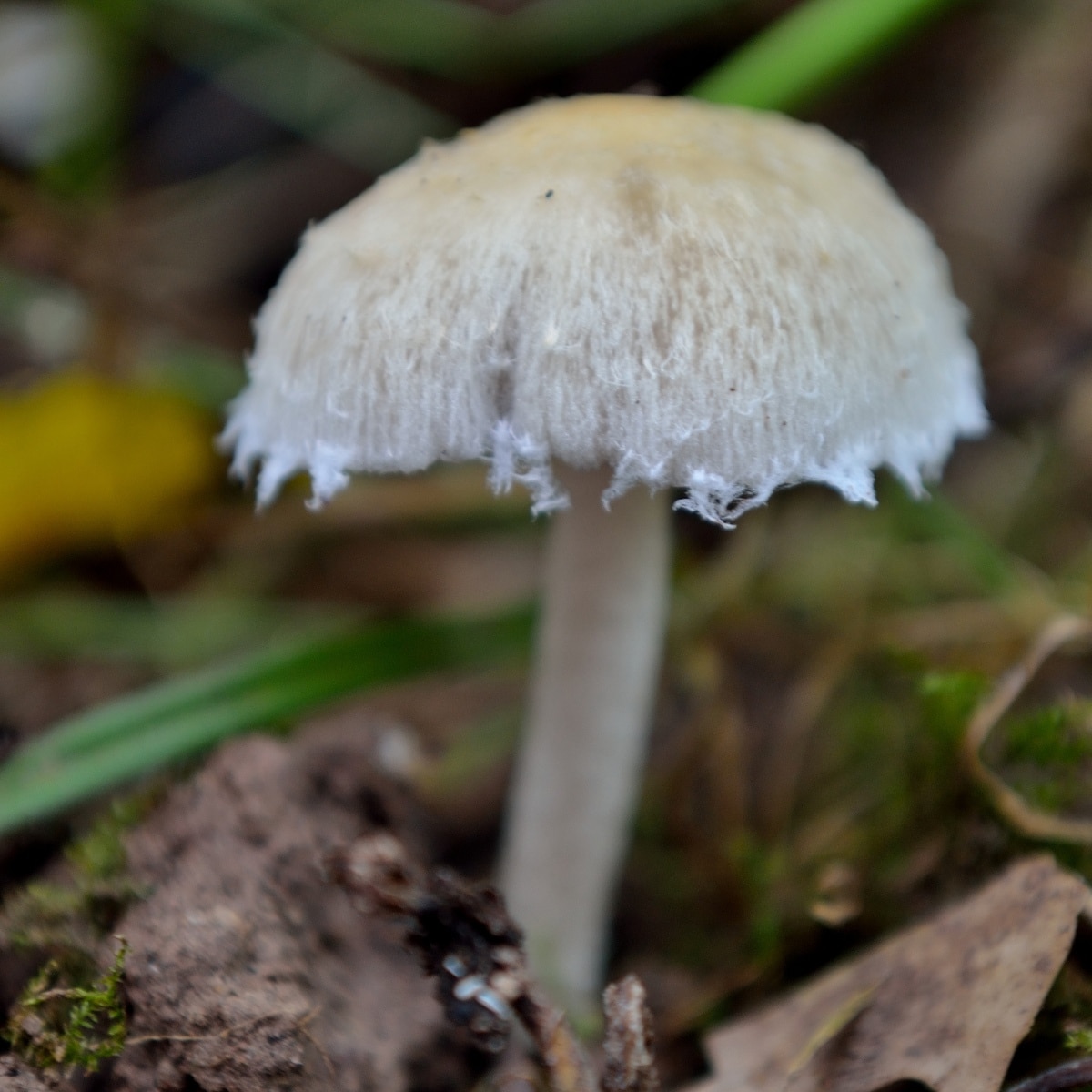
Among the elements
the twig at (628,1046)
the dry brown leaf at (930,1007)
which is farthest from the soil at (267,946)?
the dry brown leaf at (930,1007)

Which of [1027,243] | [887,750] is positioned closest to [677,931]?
[887,750]

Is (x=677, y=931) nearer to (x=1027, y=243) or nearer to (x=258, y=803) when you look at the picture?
(x=258, y=803)

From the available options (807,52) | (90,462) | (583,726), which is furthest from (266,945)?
(807,52)

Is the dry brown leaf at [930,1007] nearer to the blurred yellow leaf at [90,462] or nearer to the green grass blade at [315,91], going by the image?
the blurred yellow leaf at [90,462]

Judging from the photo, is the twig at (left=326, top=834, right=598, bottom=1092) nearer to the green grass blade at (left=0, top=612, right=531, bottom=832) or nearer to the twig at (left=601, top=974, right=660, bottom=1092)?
the twig at (left=601, top=974, right=660, bottom=1092)

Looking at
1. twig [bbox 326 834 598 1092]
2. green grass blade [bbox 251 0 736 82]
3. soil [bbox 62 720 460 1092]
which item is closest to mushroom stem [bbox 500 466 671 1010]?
soil [bbox 62 720 460 1092]
